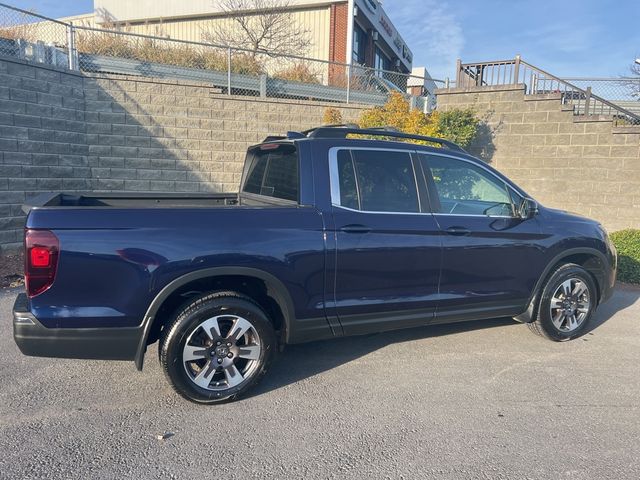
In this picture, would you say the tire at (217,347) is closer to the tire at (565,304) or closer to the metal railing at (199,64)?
the tire at (565,304)

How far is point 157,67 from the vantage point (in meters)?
10.4

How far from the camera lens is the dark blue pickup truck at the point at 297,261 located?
2.89 m

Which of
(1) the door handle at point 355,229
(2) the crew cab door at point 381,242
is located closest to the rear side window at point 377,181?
(2) the crew cab door at point 381,242

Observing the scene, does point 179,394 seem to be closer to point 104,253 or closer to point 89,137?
point 104,253

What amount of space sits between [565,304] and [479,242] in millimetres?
1317

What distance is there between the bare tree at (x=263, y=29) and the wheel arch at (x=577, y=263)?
15023 mm

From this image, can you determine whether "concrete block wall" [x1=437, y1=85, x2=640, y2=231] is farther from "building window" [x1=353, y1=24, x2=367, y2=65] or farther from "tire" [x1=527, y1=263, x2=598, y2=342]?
"building window" [x1=353, y1=24, x2=367, y2=65]

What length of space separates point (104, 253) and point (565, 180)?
9.99 meters

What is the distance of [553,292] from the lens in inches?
175

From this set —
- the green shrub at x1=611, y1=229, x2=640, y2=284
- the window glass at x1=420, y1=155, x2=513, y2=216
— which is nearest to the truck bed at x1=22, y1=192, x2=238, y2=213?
the window glass at x1=420, y1=155, x2=513, y2=216

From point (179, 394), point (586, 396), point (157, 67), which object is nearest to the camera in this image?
point (179, 394)

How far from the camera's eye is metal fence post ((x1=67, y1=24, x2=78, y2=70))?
8.59m

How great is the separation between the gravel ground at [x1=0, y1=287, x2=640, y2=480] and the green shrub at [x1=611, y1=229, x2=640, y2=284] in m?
3.17

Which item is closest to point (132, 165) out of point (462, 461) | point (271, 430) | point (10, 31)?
point (10, 31)
